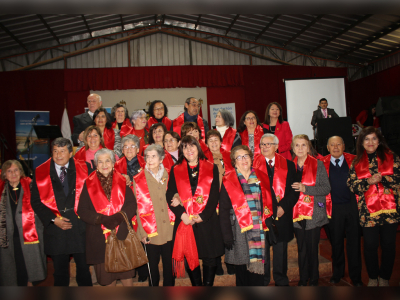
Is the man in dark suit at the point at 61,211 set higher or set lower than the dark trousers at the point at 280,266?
higher

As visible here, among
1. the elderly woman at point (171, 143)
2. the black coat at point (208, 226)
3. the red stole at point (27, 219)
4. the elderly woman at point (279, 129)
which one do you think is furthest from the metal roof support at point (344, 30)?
the red stole at point (27, 219)

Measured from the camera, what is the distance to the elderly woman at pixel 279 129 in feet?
13.3

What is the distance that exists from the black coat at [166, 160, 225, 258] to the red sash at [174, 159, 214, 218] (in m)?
0.04

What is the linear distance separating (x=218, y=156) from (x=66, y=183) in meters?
1.63

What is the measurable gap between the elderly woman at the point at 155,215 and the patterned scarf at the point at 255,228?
719 millimetres

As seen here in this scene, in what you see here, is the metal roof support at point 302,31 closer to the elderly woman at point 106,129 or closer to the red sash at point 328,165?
the red sash at point 328,165

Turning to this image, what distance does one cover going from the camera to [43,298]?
0.27 m

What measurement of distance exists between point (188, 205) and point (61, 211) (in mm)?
1134

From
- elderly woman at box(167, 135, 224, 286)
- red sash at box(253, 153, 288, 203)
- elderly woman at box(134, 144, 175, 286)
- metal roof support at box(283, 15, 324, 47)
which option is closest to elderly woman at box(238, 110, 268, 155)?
red sash at box(253, 153, 288, 203)

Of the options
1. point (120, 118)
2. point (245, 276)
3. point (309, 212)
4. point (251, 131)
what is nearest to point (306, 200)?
point (309, 212)

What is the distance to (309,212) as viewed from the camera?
2941 millimetres

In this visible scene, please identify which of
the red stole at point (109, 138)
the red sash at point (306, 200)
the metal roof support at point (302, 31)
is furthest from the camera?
the metal roof support at point (302, 31)

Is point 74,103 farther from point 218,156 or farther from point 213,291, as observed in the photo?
point 213,291

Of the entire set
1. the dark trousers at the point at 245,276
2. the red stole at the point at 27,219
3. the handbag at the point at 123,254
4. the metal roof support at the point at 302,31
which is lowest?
the dark trousers at the point at 245,276
